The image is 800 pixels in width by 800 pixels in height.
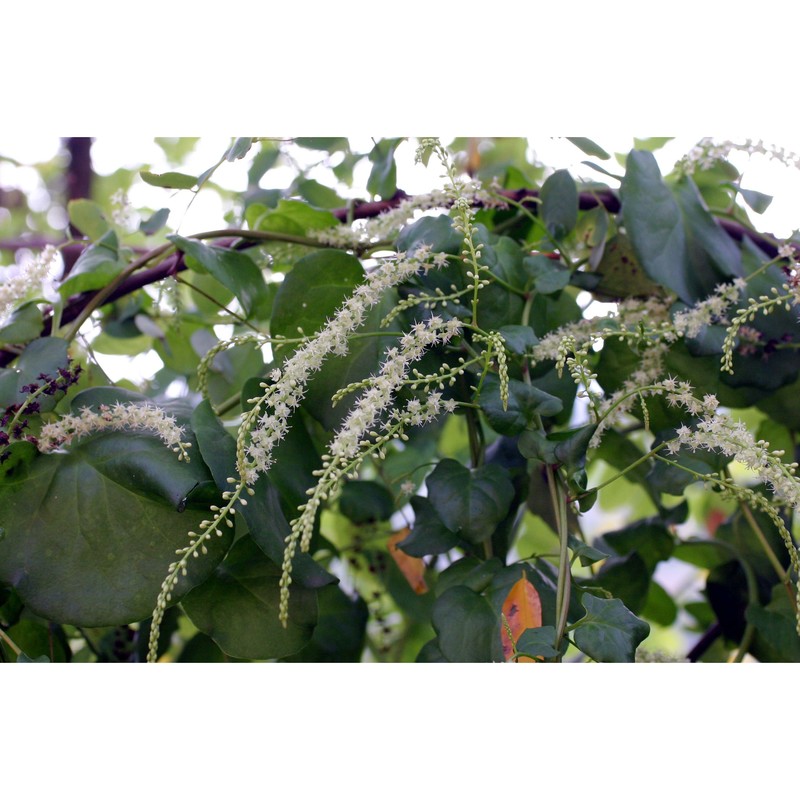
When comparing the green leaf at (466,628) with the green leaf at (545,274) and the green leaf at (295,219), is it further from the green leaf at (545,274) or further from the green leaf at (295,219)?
the green leaf at (295,219)

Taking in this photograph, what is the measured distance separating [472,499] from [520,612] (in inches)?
3.4

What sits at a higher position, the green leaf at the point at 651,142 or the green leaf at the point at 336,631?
the green leaf at the point at 651,142

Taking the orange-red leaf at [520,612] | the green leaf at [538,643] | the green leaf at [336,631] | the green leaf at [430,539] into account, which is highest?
the green leaf at [538,643]

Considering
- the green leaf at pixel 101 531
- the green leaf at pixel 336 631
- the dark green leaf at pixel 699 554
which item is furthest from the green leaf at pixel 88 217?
the dark green leaf at pixel 699 554

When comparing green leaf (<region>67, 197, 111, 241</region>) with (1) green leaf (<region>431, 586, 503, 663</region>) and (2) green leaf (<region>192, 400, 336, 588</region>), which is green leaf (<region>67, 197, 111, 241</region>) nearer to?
(2) green leaf (<region>192, 400, 336, 588</region>)

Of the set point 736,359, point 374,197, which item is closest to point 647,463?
point 736,359

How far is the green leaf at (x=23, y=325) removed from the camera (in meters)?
0.62

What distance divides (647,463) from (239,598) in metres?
Answer: 0.43

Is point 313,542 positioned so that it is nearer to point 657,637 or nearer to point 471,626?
point 471,626

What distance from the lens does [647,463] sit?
779 mm

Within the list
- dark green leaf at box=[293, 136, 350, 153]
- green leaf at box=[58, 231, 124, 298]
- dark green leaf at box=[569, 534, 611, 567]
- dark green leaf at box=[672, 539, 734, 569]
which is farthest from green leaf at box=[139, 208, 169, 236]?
dark green leaf at box=[672, 539, 734, 569]

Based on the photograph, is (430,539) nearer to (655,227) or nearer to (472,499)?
(472,499)

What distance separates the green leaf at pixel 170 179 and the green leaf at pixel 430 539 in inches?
13.4

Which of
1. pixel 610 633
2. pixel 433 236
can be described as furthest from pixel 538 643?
pixel 433 236
